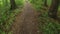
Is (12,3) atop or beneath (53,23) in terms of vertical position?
atop

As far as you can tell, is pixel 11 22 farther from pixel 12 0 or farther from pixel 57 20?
pixel 12 0

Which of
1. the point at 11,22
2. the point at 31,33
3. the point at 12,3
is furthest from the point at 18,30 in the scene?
the point at 12,3

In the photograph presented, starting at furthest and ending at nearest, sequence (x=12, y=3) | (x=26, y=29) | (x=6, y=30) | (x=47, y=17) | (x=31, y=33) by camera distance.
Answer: (x=12, y=3) < (x=47, y=17) < (x=6, y=30) < (x=26, y=29) < (x=31, y=33)

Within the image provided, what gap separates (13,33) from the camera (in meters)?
8.51

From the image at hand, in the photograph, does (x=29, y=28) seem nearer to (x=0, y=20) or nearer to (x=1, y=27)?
(x=1, y=27)

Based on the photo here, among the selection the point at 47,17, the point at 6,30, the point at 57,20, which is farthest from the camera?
the point at 47,17

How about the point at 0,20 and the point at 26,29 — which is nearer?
the point at 26,29

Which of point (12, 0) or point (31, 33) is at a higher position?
point (12, 0)

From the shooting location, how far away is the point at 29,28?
8.95 meters

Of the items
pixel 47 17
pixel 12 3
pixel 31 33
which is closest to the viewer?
pixel 31 33

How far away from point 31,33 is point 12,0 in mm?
8443

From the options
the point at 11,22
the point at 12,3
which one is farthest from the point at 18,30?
the point at 12,3

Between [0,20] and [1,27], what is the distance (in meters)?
1.41

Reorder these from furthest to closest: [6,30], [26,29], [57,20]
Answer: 1. [57,20]
2. [6,30]
3. [26,29]
